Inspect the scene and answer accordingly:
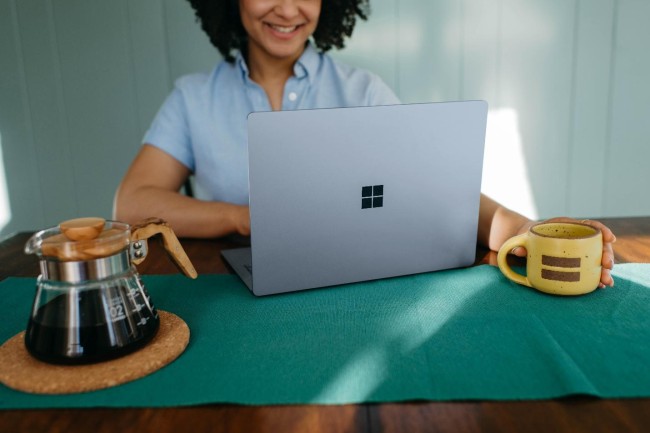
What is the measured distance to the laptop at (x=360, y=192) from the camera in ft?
2.65

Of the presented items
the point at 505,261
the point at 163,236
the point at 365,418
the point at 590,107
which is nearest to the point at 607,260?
the point at 505,261

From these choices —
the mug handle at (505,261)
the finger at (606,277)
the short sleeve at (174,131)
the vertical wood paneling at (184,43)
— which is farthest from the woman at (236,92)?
the finger at (606,277)

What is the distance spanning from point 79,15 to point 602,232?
1.82m

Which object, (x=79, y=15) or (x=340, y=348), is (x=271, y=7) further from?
(x=340, y=348)

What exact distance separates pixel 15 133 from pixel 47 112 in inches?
5.5

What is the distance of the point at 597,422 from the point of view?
550 mm

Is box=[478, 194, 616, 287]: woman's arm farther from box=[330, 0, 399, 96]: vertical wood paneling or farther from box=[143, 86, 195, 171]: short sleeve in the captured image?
box=[330, 0, 399, 96]: vertical wood paneling

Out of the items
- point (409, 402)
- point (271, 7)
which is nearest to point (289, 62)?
point (271, 7)

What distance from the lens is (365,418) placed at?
1.84 feet

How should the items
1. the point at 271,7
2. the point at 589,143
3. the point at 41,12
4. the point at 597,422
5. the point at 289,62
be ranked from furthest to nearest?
the point at 589,143 < the point at 41,12 < the point at 289,62 < the point at 271,7 < the point at 597,422

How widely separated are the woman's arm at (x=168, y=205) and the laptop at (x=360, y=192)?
0.88 feet

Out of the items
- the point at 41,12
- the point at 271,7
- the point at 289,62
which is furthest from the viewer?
the point at 41,12

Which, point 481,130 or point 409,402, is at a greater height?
point 481,130

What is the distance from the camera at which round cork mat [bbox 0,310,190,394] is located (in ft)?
2.02
